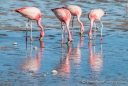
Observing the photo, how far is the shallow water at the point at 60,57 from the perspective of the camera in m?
9.72

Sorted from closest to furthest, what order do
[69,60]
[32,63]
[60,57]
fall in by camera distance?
1. [32,63]
2. [69,60]
3. [60,57]

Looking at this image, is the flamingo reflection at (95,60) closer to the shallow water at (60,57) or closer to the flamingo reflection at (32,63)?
the shallow water at (60,57)

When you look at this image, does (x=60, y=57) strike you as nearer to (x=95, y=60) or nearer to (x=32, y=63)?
(x=95, y=60)

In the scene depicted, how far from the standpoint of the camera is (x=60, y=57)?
487 inches

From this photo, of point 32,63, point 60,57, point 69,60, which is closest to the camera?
point 32,63

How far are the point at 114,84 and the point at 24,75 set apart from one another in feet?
6.02

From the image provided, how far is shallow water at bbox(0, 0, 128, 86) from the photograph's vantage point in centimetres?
972

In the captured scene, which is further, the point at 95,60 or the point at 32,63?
the point at 95,60

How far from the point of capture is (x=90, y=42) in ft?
49.2

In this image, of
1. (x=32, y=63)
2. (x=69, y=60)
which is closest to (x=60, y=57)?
(x=69, y=60)

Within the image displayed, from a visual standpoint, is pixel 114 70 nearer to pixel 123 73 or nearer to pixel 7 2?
pixel 123 73

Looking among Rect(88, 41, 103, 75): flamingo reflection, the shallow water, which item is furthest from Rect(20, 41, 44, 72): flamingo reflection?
Rect(88, 41, 103, 75): flamingo reflection

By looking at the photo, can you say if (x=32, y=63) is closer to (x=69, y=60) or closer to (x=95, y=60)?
(x=69, y=60)

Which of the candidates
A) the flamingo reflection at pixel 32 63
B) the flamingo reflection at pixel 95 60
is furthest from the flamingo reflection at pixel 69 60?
the flamingo reflection at pixel 32 63
